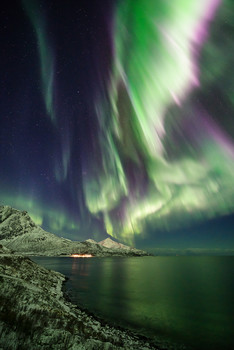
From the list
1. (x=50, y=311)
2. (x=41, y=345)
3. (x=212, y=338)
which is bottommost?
(x=212, y=338)

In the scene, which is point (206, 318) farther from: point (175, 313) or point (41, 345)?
point (41, 345)

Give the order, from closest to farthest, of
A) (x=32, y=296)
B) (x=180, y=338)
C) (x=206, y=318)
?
1. (x=32, y=296)
2. (x=180, y=338)
3. (x=206, y=318)

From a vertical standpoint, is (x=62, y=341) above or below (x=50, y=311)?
Result: below

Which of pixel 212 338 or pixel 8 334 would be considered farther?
pixel 212 338

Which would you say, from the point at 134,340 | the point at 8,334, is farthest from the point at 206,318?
the point at 8,334

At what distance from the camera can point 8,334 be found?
12.6 meters

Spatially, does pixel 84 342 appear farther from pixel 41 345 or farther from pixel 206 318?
pixel 206 318

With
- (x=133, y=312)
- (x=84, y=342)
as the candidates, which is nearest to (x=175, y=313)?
(x=133, y=312)

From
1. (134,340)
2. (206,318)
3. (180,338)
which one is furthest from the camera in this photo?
(206,318)

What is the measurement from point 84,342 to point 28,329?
12.9 feet

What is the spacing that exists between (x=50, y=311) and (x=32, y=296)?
2685 millimetres

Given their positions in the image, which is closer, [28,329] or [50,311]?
[28,329]

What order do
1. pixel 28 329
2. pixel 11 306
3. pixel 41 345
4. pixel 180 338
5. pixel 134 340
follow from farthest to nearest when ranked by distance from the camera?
pixel 180 338 < pixel 134 340 < pixel 11 306 < pixel 28 329 < pixel 41 345

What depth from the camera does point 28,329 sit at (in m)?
13.2
